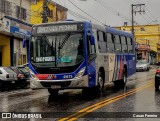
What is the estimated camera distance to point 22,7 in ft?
145

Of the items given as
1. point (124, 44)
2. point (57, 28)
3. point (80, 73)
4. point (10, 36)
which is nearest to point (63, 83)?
point (80, 73)

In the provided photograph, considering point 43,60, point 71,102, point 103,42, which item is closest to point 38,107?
point 71,102

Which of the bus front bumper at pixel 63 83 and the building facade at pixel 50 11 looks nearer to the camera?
the bus front bumper at pixel 63 83

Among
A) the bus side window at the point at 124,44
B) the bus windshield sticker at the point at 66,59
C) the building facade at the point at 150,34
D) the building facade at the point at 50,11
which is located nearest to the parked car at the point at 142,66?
the building facade at the point at 50,11

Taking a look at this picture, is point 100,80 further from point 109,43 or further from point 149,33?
point 149,33

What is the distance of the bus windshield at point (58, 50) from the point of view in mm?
15547

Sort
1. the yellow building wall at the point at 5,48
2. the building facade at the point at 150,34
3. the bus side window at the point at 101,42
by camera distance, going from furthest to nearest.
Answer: the building facade at the point at 150,34
the yellow building wall at the point at 5,48
the bus side window at the point at 101,42

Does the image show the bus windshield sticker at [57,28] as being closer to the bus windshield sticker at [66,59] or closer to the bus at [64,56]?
the bus at [64,56]

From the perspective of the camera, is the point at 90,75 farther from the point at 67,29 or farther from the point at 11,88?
the point at 11,88

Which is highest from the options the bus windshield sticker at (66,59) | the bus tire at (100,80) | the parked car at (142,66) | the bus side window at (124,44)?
the bus side window at (124,44)

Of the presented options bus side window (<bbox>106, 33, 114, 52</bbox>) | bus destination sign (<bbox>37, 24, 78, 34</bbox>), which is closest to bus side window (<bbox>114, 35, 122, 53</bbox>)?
bus side window (<bbox>106, 33, 114, 52</bbox>)

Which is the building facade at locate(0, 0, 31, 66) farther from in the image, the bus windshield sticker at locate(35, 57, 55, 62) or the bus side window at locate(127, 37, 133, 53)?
the bus windshield sticker at locate(35, 57, 55, 62)

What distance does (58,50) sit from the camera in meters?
15.7

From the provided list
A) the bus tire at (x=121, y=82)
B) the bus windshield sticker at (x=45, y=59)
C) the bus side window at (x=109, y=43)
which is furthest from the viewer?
the bus tire at (x=121, y=82)
